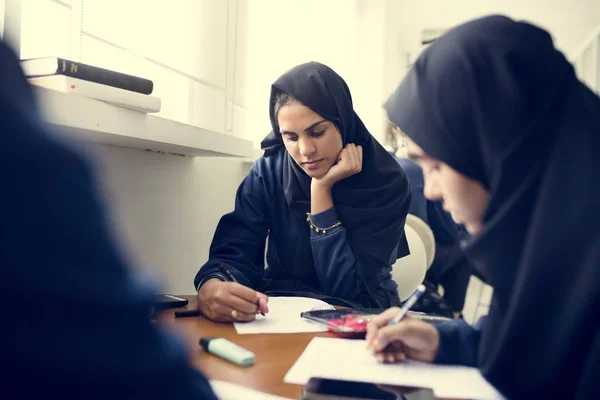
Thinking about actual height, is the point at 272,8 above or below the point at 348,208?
above

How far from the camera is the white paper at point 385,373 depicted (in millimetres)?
693

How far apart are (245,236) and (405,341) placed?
27.2 inches

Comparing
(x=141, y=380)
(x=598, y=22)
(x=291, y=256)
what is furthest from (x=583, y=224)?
(x=598, y=22)

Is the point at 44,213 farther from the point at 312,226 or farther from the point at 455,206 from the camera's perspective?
the point at 312,226

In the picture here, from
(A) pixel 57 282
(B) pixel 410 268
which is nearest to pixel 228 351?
(A) pixel 57 282

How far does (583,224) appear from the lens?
23.3 inches

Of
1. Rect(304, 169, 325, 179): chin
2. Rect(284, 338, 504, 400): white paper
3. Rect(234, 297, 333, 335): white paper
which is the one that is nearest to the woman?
Rect(304, 169, 325, 179): chin

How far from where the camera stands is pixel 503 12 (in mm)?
5477

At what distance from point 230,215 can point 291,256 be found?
0.67 feet

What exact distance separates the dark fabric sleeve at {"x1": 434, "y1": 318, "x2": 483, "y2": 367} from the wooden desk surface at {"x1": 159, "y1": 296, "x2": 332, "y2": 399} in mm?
218

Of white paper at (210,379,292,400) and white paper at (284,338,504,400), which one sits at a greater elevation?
white paper at (210,379,292,400)

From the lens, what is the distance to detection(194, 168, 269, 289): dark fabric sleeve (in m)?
1.34

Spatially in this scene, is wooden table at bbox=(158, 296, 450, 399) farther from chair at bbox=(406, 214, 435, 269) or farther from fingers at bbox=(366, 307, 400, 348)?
chair at bbox=(406, 214, 435, 269)

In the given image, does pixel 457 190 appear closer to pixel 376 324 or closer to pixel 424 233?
pixel 376 324
